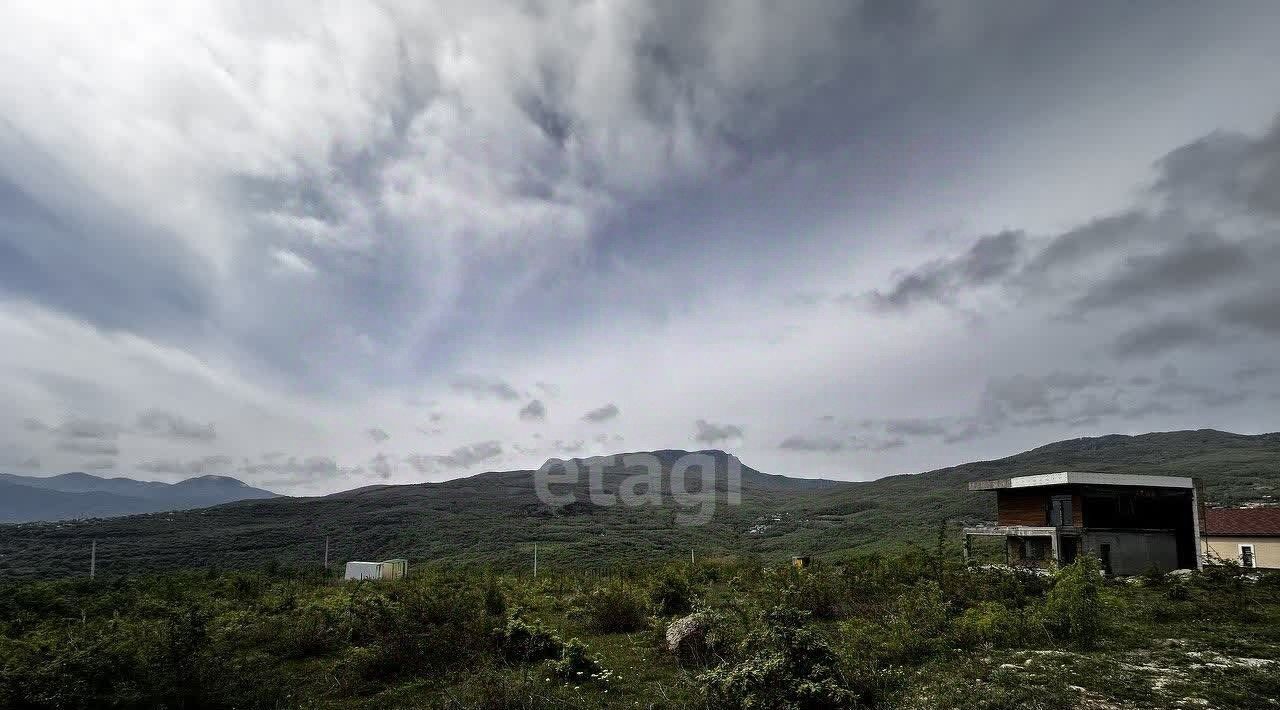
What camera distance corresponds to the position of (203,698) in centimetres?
1034

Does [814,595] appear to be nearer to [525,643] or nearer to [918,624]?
[918,624]

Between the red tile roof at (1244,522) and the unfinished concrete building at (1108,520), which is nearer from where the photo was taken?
the unfinished concrete building at (1108,520)

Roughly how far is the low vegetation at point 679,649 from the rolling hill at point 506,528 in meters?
34.2

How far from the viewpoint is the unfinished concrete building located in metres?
31.2

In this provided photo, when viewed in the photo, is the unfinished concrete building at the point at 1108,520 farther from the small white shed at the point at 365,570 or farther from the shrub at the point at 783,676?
the small white shed at the point at 365,570

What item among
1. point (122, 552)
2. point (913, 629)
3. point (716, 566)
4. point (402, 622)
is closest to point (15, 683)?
point (402, 622)

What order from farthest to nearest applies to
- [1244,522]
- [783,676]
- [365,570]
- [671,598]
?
[365,570] → [1244,522] → [671,598] → [783,676]

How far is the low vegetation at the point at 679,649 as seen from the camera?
8.80m

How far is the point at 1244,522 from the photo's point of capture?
1385 inches

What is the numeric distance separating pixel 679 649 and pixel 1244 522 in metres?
41.4

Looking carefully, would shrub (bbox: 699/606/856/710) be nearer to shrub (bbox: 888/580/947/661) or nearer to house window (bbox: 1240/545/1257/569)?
shrub (bbox: 888/580/947/661)

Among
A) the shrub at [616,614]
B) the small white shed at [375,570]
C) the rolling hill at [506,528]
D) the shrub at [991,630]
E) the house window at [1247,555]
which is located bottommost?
the rolling hill at [506,528]

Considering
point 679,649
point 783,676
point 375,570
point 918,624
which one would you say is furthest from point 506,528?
point 783,676

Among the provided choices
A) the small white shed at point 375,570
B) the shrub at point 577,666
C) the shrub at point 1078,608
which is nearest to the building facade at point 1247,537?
the shrub at point 1078,608
